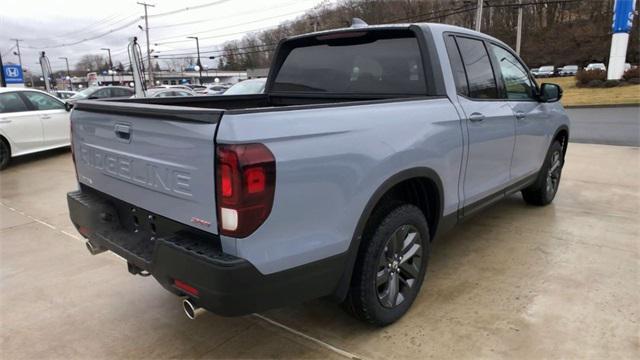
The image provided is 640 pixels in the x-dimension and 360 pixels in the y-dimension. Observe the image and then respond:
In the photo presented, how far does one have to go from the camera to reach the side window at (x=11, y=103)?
29.0 ft

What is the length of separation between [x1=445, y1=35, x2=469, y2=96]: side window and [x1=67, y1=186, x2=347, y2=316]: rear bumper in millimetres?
1741

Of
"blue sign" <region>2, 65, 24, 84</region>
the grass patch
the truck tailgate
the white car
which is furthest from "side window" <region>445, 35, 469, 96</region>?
"blue sign" <region>2, 65, 24, 84</region>

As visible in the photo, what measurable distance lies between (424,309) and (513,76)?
2.46 metres

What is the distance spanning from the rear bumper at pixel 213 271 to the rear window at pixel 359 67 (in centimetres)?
156

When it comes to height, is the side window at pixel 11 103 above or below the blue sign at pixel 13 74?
below

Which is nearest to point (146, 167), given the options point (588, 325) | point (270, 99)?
point (270, 99)

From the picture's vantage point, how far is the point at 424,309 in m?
3.09

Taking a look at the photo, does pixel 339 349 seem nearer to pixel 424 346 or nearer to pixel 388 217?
pixel 424 346

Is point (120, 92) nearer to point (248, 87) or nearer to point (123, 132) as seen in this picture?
point (248, 87)

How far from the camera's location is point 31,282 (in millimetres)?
3719

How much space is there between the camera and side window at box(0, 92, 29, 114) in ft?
29.0

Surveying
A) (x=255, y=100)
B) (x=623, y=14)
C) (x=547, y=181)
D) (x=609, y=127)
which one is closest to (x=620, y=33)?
(x=623, y=14)

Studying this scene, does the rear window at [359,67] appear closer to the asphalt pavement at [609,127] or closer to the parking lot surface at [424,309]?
the parking lot surface at [424,309]

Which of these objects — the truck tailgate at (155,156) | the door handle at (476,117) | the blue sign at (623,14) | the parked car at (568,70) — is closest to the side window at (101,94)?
the truck tailgate at (155,156)
